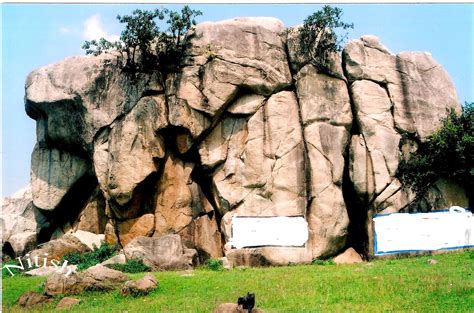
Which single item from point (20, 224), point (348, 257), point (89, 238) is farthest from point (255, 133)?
point (20, 224)

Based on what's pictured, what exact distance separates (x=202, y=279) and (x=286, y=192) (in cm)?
954

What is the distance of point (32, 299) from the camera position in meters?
19.2

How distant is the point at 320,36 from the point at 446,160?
9.85m

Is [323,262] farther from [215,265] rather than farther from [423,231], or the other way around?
[215,265]

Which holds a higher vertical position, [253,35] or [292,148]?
[253,35]

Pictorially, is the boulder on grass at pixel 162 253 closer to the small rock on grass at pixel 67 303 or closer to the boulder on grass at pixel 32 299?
the boulder on grass at pixel 32 299

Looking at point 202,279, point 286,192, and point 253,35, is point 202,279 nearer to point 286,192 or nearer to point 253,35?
point 286,192

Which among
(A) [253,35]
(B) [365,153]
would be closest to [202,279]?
(B) [365,153]

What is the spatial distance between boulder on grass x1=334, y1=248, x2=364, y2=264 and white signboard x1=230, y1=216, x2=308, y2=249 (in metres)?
2.15

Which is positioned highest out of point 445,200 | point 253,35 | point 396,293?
point 253,35

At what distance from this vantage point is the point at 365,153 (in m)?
Result: 31.7

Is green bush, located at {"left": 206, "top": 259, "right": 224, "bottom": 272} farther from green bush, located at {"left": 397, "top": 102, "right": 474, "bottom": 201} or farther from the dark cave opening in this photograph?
the dark cave opening

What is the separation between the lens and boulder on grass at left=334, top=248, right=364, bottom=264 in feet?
98.7

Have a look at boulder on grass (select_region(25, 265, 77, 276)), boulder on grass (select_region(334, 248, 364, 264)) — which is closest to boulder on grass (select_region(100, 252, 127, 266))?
boulder on grass (select_region(25, 265, 77, 276))
